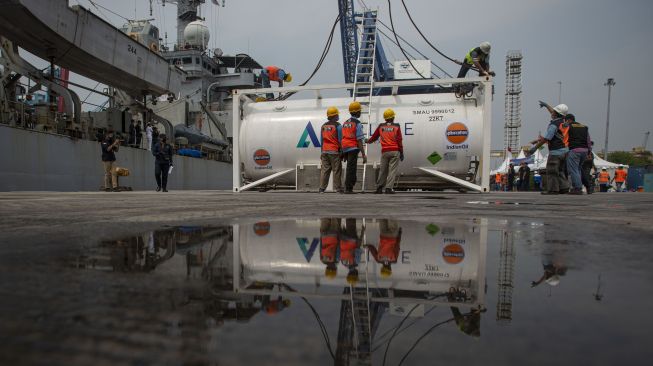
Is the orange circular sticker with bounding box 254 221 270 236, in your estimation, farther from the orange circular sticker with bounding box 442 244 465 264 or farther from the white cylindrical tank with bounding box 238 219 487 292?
the orange circular sticker with bounding box 442 244 465 264

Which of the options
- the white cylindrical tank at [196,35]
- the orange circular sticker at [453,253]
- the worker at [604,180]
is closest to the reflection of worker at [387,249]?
the orange circular sticker at [453,253]

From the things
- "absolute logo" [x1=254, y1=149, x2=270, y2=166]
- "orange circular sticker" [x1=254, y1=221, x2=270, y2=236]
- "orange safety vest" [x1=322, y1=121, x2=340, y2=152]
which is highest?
"orange safety vest" [x1=322, y1=121, x2=340, y2=152]

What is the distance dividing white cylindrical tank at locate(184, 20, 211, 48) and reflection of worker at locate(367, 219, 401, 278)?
97.3 feet

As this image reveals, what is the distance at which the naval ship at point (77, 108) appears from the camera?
10688 mm

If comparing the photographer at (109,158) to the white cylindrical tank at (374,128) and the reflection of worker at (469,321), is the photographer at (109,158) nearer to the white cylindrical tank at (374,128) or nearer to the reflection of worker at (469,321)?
the white cylindrical tank at (374,128)

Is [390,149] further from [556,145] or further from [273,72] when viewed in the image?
[273,72]

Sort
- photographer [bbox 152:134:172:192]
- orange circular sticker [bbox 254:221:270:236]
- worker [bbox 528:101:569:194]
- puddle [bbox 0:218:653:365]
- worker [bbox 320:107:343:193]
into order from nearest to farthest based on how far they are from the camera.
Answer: puddle [bbox 0:218:653:365] → orange circular sticker [bbox 254:221:270:236] → worker [bbox 320:107:343:193] → worker [bbox 528:101:569:194] → photographer [bbox 152:134:172:192]

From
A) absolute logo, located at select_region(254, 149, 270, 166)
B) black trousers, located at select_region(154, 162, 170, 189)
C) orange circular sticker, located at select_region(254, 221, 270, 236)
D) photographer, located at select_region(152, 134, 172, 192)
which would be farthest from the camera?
black trousers, located at select_region(154, 162, 170, 189)

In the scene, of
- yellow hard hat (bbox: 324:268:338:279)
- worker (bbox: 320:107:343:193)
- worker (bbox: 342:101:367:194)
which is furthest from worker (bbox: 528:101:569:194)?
yellow hard hat (bbox: 324:268:338:279)

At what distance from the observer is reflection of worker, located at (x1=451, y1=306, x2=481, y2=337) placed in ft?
1.54

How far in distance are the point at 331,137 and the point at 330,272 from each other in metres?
5.79

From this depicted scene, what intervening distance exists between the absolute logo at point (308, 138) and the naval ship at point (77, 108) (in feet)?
25.9

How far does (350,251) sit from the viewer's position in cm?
96

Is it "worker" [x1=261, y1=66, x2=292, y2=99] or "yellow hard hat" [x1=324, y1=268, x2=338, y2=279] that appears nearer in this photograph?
"yellow hard hat" [x1=324, y1=268, x2=338, y2=279]
